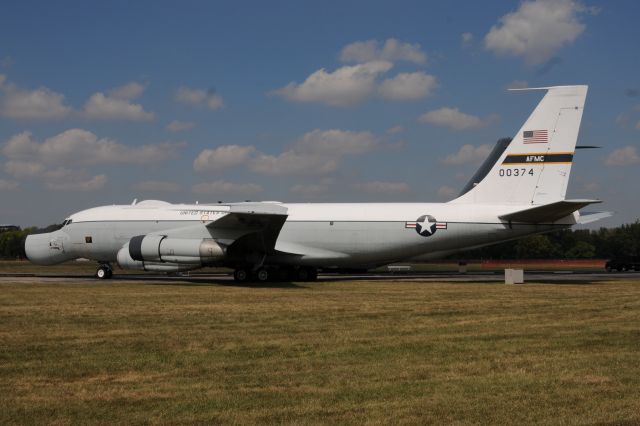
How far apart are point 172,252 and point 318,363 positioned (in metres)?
18.1

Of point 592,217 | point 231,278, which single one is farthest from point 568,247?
point 231,278

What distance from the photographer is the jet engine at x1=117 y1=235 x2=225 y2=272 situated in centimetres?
2641

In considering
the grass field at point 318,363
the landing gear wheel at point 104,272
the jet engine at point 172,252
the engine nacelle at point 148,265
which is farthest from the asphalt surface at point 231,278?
the grass field at point 318,363

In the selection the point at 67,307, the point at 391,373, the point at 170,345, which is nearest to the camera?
the point at 391,373

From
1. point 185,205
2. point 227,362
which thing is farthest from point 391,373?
point 185,205

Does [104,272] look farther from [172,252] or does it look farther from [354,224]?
[354,224]

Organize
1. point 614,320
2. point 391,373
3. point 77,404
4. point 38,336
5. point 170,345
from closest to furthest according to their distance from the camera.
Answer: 1. point 77,404
2. point 391,373
3. point 170,345
4. point 38,336
5. point 614,320

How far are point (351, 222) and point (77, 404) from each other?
22.4 m

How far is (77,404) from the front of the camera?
23.3 ft

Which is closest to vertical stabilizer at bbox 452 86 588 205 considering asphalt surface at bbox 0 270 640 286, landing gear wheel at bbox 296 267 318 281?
asphalt surface at bbox 0 270 640 286

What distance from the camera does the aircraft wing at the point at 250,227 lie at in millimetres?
25750

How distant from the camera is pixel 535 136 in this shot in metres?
26.5

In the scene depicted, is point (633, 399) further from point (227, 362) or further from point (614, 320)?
point (614, 320)

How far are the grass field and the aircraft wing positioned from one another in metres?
8.77
